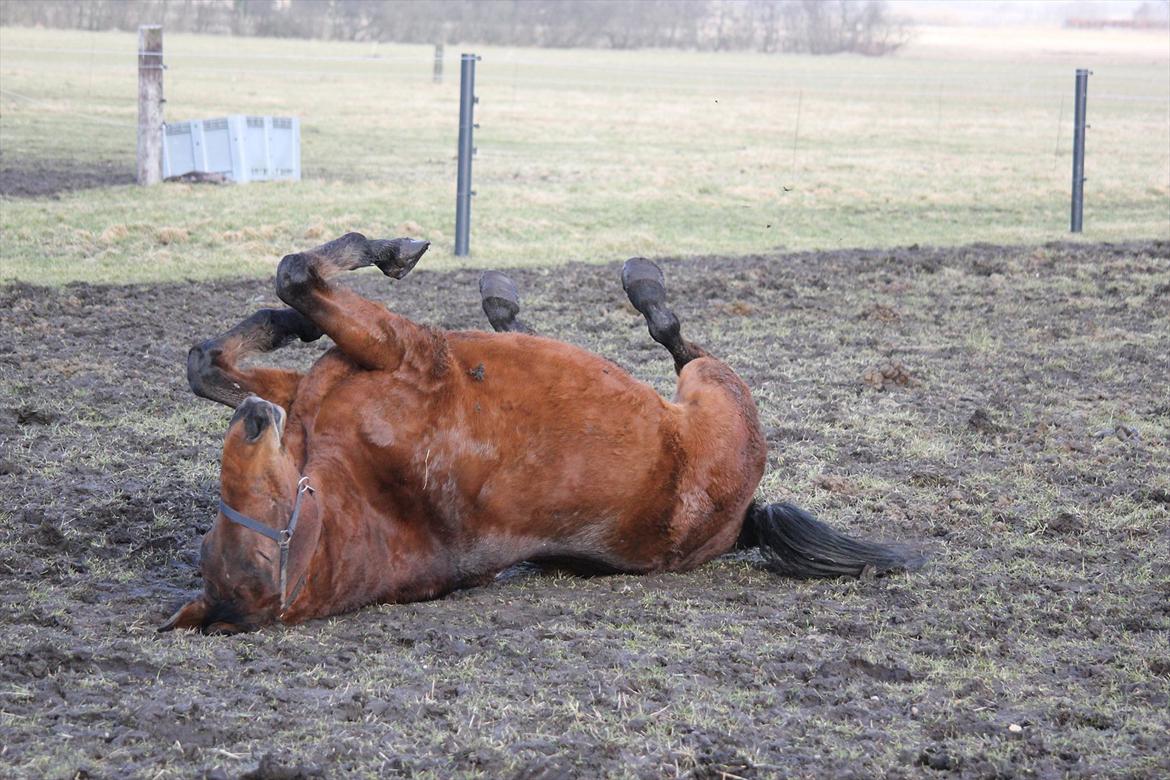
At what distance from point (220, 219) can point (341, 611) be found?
857cm

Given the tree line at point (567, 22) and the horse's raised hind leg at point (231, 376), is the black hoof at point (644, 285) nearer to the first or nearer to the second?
the horse's raised hind leg at point (231, 376)

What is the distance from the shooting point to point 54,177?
13.7 m

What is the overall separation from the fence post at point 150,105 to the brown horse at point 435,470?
9.60 metres

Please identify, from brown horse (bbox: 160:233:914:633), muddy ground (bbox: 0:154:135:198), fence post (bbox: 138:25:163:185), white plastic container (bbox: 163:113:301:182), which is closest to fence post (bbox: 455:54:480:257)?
fence post (bbox: 138:25:163:185)

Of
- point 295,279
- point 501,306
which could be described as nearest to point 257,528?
point 295,279

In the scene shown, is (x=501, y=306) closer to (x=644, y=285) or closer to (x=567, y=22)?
(x=644, y=285)

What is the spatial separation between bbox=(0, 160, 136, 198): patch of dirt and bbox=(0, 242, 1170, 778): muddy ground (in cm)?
569

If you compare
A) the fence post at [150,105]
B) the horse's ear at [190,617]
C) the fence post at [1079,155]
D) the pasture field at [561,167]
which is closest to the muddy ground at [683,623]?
the horse's ear at [190,617]

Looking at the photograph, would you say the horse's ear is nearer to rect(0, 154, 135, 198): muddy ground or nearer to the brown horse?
the brown horse

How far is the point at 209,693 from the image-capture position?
10.9ft

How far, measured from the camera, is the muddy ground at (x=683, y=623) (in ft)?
10.2

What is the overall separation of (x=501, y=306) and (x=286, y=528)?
231 centimetres

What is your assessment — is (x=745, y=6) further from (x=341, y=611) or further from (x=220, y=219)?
(x=341, y=611)

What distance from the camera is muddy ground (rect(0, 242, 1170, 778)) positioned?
10.2 ft
